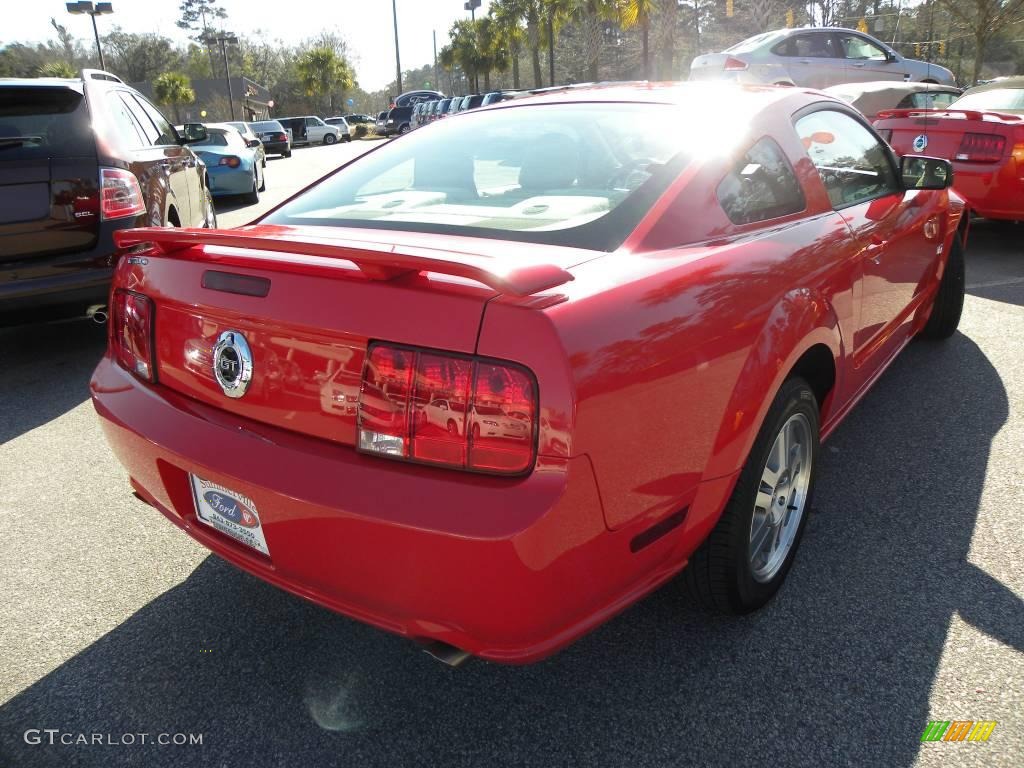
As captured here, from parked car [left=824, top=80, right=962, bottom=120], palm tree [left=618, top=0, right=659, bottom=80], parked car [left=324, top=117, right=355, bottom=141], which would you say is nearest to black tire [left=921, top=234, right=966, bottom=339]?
parked car [left=824, top=80, right=962, bottom=120]

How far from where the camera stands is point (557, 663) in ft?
7.18

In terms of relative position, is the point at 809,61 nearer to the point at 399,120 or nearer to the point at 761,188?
the point at 761,188

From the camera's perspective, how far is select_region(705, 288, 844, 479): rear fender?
1.95m

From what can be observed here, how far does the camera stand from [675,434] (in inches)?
70.9

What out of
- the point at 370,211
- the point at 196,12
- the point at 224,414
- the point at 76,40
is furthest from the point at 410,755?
the point at 196,12

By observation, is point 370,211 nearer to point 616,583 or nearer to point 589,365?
point 589,365

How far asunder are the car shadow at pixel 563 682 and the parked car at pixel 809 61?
10822mm

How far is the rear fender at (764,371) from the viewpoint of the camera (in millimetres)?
1954

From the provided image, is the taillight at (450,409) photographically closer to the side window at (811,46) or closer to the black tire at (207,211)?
the black tire at (207,211)

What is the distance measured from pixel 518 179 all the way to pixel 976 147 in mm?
5715

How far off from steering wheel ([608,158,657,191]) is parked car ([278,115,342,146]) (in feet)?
142

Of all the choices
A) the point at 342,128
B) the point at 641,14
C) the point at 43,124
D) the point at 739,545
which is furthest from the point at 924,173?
the point at 342,128

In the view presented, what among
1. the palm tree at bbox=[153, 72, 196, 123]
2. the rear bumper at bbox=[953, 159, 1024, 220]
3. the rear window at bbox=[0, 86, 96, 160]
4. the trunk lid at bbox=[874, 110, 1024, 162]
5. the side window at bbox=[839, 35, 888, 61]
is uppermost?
the palm tree at bbox=[153, 72, 196, 123]

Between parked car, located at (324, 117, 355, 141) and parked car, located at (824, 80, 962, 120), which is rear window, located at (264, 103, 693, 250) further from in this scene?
parked car, located at (324, 117, 355, 141)
